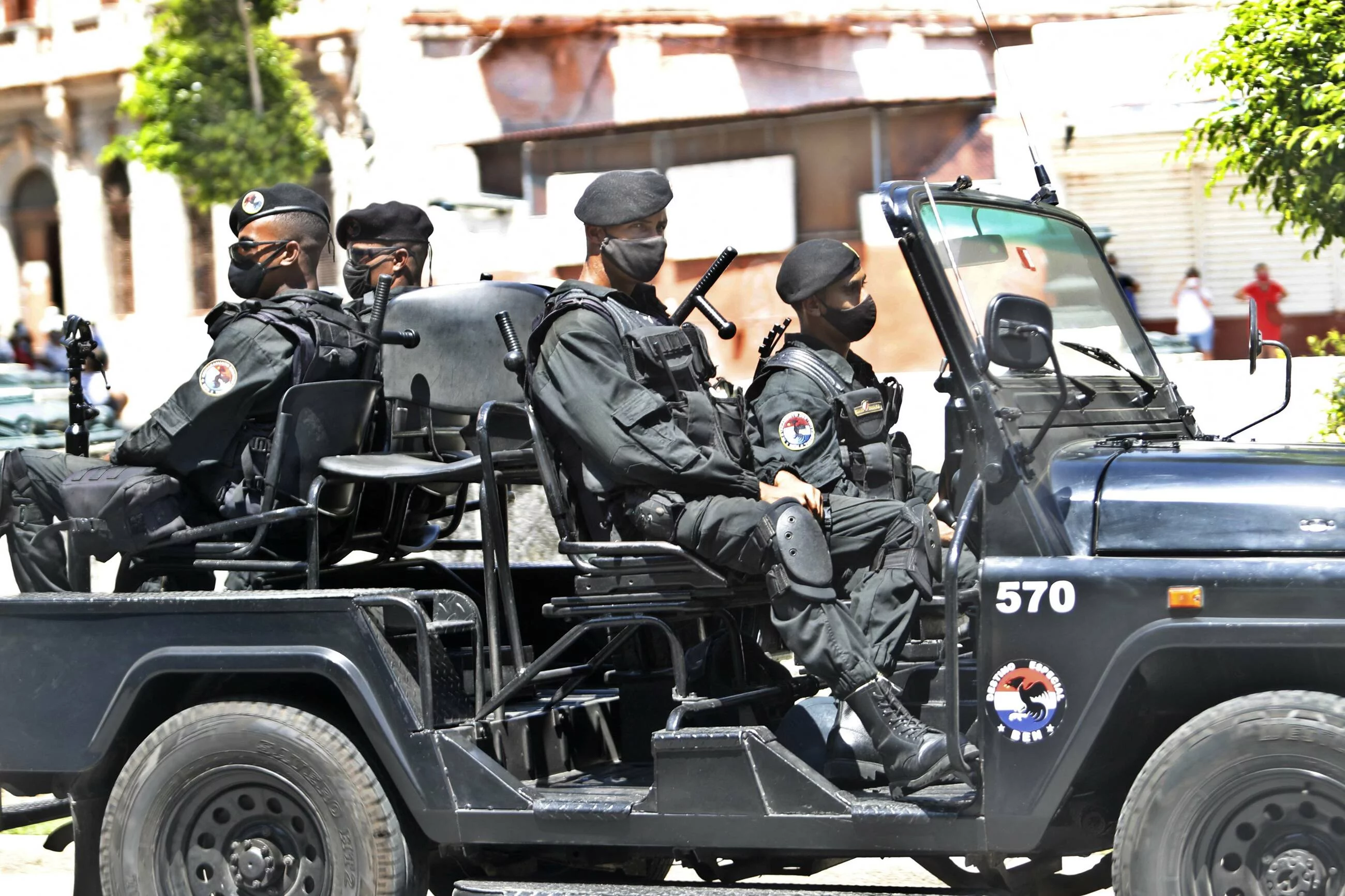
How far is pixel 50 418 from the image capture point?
14383 millimetres

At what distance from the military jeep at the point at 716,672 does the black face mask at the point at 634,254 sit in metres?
0.49

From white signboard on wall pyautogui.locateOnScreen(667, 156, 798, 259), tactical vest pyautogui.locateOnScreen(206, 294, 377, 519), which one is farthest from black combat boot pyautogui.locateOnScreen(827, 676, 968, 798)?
white signboard on wall pyautogui.locateOnScreen(667, 156, 798, 259)

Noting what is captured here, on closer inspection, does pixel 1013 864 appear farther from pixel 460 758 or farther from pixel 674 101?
pixel 674 101

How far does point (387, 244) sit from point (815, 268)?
1831mm

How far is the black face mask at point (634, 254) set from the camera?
16.0 ft

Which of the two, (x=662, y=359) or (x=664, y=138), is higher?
(x=664, y=138)

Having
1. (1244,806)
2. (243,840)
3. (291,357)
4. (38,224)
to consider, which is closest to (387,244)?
(291,357)

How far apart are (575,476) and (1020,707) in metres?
1.35

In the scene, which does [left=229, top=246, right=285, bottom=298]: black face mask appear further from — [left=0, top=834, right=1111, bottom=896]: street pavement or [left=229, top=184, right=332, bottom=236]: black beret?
[left=0, top=834, right=1111, bottom=896]: street pavement

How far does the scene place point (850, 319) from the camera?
5180 millimetres

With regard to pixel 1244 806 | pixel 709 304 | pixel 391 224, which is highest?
pixel 391 224

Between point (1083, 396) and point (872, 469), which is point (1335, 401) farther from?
point (1083, 396)

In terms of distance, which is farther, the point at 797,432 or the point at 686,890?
the point at 797,432

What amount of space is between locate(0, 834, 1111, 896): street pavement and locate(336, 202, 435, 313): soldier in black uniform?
225 cm
